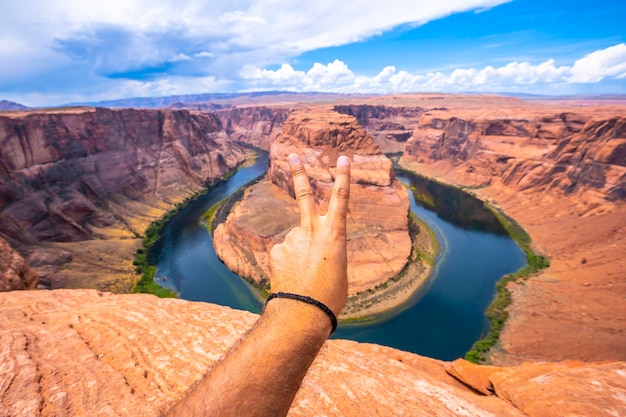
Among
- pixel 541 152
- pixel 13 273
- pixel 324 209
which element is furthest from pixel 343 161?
pixel 541 152

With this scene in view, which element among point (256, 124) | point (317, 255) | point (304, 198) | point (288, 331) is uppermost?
point (304, 198)

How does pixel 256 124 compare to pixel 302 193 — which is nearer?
pixel 302 193

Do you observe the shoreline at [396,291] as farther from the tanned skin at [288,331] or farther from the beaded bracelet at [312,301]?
the beaded bracelet at [312,301]

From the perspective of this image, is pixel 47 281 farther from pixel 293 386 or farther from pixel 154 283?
pixel 293 386

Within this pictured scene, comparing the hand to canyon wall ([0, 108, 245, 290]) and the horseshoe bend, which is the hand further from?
canyon wall ([0, 108, 245, 290])

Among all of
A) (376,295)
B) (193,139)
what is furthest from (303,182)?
(193,139)

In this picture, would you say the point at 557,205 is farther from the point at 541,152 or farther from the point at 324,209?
the point at 324,209

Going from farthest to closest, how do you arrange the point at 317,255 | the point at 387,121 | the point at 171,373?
1. the point at 387,121
2. the point at 171,373
3. the point at 317,255
